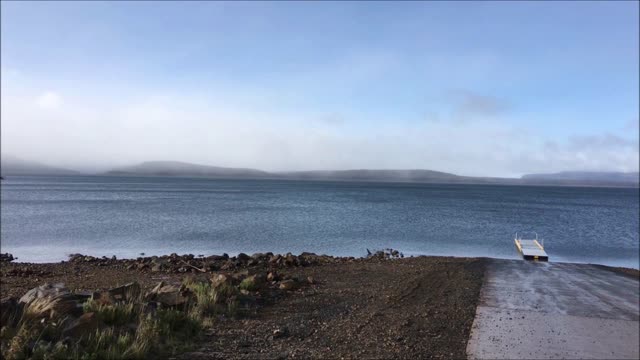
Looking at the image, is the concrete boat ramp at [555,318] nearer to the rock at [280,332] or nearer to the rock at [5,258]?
the rock at [280,332]

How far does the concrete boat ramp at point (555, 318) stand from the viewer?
7.71 meters

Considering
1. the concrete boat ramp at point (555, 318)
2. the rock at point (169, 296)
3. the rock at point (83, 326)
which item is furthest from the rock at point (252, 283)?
the concrete boat ramp at point (555, 318)

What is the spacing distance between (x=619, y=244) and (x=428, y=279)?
1015 inches

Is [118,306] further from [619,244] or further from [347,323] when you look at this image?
[619,244]

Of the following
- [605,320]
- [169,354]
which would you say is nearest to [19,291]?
[169,354]

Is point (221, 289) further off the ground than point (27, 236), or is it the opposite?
point (221, 289)

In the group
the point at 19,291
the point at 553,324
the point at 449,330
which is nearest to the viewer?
the point at 449,330

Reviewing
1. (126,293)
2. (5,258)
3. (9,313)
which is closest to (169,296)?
(126,293)

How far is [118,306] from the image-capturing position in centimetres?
788

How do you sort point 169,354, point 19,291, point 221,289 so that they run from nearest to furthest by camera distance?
point 169,354, point 221,289, point 19,291

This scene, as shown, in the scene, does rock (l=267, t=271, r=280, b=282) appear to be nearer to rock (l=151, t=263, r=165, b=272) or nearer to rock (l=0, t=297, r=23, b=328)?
rock (l=151, t=263, r=165, b=272)

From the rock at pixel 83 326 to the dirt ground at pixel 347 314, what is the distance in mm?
1295

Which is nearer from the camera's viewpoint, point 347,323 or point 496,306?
point 347,323

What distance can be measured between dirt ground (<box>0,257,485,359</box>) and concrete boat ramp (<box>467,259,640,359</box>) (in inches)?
15.5
